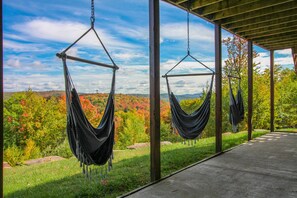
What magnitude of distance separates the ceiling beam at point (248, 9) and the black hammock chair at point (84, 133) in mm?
2313

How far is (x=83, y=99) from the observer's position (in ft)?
20.8

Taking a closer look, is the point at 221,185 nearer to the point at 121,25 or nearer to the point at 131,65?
the point at 131,65

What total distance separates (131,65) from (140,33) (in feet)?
4.41

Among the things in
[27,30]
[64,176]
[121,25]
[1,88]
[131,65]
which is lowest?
[64,176]

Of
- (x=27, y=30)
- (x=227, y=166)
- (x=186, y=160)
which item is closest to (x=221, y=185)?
(x=227, y=166)

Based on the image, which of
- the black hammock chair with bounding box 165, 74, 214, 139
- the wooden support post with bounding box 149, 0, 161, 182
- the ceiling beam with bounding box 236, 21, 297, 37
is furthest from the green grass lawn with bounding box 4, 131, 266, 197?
the ceiling beam with bounding box 236, 21, 297, 37

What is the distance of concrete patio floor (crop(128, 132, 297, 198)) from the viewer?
227cm

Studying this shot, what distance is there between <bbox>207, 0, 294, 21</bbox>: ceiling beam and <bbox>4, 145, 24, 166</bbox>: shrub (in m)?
4.88

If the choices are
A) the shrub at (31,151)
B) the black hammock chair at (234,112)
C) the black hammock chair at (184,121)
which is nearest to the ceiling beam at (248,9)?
the black hammock chair at (234,112)

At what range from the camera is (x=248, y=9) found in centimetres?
347

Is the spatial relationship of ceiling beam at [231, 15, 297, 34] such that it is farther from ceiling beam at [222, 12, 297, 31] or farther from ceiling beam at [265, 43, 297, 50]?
ceiling beam at [265, 43, 297, 50]

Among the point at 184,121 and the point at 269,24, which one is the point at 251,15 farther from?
the point at 184,121

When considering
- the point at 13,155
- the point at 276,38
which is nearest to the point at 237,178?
the point at 276,38

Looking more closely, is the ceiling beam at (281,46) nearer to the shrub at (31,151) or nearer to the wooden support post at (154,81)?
the wooden support post at (154,81)
